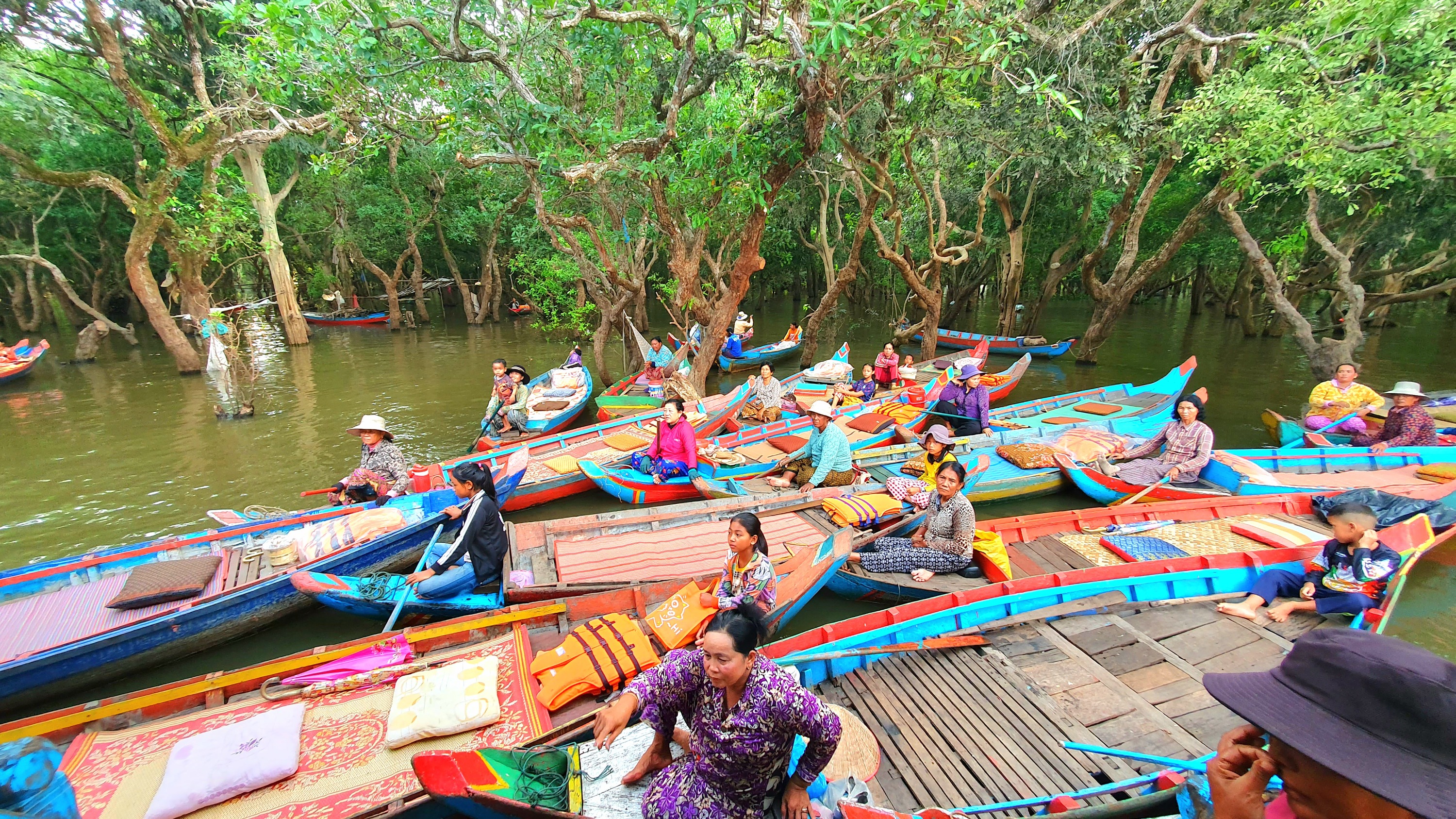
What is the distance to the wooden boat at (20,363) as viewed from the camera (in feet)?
53.4

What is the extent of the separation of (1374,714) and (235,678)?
5.91 meters

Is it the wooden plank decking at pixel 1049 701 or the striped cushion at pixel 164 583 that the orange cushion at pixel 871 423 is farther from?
the striped cushion at pixel 164 583

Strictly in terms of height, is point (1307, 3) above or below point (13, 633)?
above

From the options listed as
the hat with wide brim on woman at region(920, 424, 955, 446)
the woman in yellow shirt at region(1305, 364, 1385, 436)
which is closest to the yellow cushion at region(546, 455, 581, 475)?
the hat with wide brim on woman at region(920, 424, 955, 446)

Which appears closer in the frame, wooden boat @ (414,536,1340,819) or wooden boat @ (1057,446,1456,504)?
wooden boat @ (414,536,1340,819)

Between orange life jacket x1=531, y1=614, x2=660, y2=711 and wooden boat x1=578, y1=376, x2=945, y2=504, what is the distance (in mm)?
3808

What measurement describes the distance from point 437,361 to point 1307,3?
24472 millimetres

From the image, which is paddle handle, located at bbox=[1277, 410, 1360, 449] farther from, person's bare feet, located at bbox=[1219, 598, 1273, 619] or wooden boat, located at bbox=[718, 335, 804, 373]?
wooden boat, located at bbox=[718, 335, 804, 373]

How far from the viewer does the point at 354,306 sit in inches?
1228

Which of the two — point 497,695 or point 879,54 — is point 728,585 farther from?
point 879,54

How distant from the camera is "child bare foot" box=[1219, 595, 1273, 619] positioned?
188 inches

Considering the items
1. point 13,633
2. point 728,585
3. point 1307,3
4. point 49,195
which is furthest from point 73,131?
point 1307,3

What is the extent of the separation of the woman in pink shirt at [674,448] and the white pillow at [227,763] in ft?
16.7

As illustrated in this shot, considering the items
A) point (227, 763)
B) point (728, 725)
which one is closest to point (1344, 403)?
point (728, 725)
